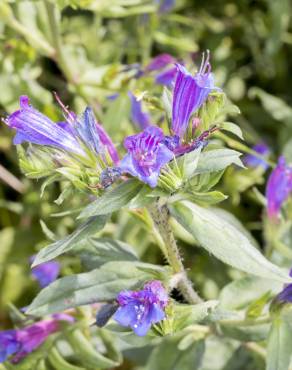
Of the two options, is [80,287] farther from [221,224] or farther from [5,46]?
[5,46]

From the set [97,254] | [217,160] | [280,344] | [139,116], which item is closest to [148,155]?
[217,160]

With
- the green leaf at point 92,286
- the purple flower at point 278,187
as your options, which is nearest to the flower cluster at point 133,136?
the green leaf at point 92,286

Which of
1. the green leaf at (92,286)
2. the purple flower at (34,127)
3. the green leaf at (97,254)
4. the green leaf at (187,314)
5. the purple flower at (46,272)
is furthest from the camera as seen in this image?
the purple flower at (46,272)

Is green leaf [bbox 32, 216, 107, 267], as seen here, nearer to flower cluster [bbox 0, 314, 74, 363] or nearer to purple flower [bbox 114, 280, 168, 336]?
purple flower [bbox 114, 280, 168, 336]

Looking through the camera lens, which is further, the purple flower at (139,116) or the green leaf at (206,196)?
the purple flower at (139,116)

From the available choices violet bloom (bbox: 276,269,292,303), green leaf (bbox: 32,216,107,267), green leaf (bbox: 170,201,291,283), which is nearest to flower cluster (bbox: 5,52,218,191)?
green leaf (bbox: 32,216,107,267)

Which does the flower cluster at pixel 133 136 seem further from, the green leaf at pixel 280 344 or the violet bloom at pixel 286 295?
the green leaf at pixel 280 344

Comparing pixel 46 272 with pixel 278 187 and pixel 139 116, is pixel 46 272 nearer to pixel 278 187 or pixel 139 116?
pixel 139 116
